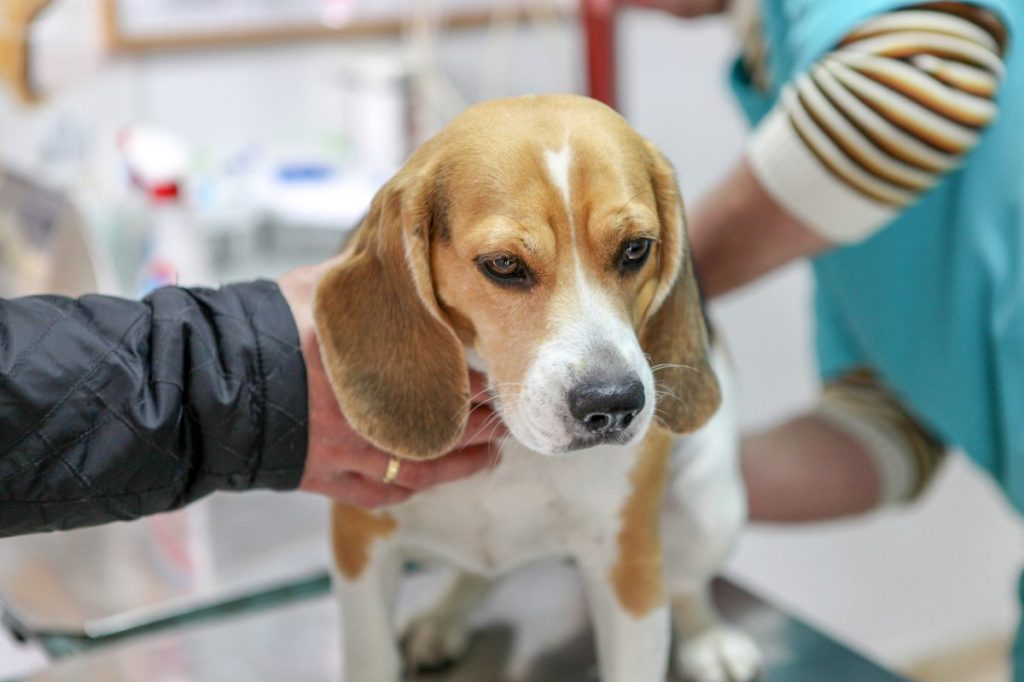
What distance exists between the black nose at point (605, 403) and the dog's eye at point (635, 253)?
0.27 ft

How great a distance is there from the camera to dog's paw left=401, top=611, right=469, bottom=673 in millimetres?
932

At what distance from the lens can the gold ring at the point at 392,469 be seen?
736 millimetres

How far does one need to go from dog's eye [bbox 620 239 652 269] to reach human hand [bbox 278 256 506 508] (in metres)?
0.12

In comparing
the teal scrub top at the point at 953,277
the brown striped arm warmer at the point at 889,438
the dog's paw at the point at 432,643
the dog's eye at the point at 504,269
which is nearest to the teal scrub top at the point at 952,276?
the teal scrub top at the point at 953,277

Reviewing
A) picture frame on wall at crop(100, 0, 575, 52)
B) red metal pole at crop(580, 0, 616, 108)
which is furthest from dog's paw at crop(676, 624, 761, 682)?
picture frame on wall at crop(100, 0, 575, 52)

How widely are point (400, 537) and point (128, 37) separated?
1.00 meters

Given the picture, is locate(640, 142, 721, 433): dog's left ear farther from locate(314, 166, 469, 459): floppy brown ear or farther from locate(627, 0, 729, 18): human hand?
locate(627, 0, 729, 18): human hand

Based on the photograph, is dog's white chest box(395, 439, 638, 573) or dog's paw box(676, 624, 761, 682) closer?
dog's white chest box(395, 439, 638, 573)

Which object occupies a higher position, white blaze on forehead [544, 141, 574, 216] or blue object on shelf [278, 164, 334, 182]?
white blaze on forehead [544, 141, 574, 216]

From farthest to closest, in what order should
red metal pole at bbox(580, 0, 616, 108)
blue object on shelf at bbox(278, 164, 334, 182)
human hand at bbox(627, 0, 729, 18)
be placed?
red metal pole at bbox(580, 0, 616, 108) < blue object on shelf at bbox(278, 164, 334, 182) < human hand at bbox(627, 0, 729, 18)

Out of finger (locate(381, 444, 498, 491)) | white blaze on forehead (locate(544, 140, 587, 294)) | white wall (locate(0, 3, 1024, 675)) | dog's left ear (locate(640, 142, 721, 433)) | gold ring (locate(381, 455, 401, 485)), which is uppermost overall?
white blaze on forehead (locate(544, 140, 587, 294))

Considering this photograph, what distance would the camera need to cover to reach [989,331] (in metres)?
0.97

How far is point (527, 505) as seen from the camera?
2.47 ft

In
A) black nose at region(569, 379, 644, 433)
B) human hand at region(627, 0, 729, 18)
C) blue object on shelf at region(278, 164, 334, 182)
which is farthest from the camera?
blue object on shelf at region(278, 164, 334, 182)
